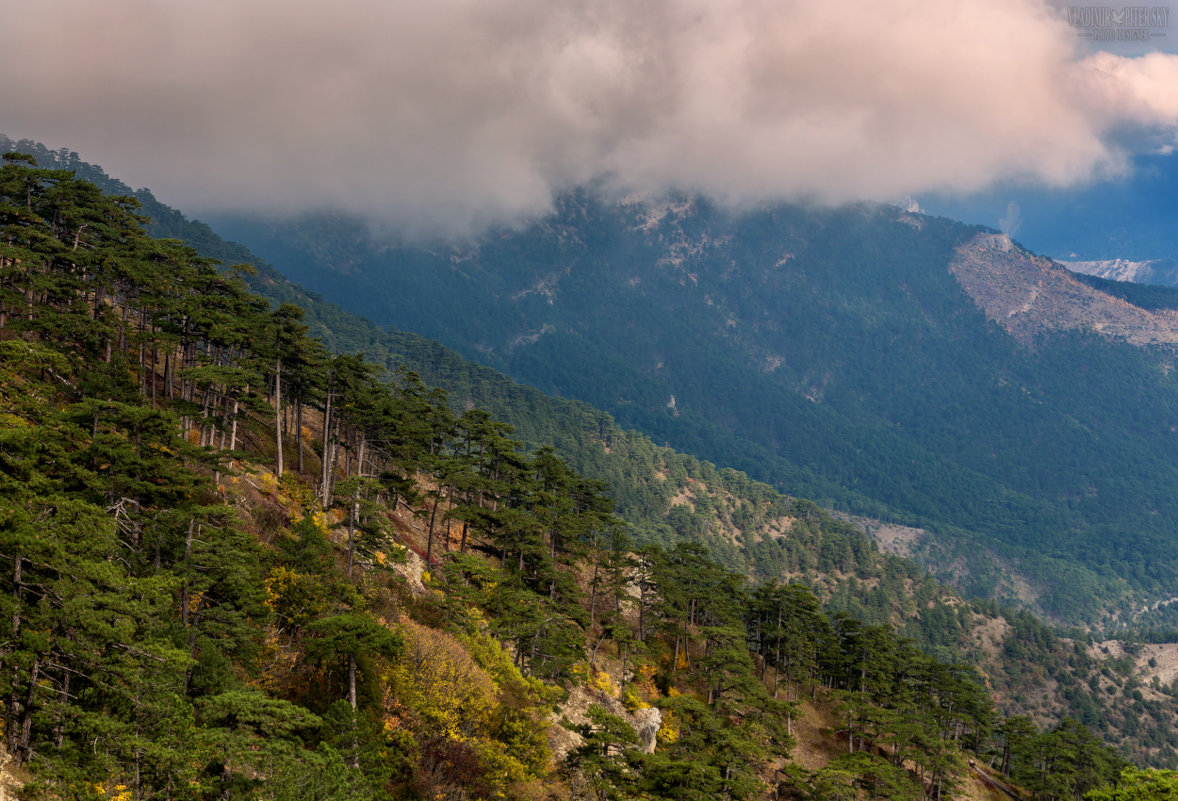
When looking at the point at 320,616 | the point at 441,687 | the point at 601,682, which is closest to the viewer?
the point at 320,616

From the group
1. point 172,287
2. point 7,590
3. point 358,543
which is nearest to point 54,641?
point 7,590

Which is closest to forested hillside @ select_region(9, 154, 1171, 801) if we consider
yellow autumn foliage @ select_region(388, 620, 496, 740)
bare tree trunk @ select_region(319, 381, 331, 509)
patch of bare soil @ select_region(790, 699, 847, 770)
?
yellow autumn foliage @ select_region(388, 620, 496, 740)

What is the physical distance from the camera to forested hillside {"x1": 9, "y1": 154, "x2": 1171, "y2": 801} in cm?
2550

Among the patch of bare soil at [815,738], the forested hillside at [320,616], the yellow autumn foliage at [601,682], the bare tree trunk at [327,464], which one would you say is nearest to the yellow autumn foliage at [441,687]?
the forested hillside at [320,616]

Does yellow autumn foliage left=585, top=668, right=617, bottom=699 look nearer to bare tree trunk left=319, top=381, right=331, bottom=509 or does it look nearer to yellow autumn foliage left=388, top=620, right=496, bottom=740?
yellow autumn foliage left=388, top=620, right=496, bottom=740

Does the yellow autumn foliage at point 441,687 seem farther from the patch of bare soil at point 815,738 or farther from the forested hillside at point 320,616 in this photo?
the patch of bare soil at point 815,738

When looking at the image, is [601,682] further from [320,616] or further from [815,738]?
[815,738]

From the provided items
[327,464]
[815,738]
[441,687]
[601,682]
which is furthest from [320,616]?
[815,738]

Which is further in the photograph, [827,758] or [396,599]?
[827,758]

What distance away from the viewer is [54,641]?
2398 cm

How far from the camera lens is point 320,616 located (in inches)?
1511

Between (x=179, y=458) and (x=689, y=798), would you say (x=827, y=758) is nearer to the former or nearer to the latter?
(x=689, y=798)

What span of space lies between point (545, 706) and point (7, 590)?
30.2 m

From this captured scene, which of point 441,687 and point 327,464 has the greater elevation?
point 327,464
